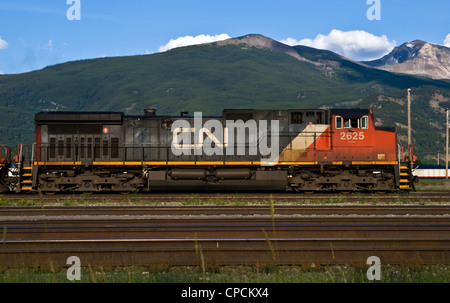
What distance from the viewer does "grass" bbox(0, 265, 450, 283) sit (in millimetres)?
7252

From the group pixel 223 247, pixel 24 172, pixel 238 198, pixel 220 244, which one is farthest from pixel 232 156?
pixel 223 247

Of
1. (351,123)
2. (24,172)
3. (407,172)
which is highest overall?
(351,123)

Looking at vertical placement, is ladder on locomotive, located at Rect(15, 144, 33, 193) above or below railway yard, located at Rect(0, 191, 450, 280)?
above

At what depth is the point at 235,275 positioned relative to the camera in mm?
7727

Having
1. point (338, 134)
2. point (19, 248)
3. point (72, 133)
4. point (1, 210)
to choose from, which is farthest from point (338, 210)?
point (72, 133)

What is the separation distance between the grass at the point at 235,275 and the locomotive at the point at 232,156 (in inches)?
517

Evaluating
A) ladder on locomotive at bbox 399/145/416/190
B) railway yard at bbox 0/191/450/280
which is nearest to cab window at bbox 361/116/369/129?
ladder on locomotive at bbox 399/145/416/190

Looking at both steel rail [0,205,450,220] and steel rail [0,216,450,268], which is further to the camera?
steel rail [0,205,450,220]

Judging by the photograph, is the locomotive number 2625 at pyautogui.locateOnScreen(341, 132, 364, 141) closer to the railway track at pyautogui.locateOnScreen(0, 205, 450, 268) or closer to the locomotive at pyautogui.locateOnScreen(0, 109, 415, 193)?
the locomotive at pyautogui.locateOnScreen(0, 109, 415, 193)

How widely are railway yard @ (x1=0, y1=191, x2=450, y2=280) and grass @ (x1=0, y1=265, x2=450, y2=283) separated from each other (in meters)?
0.18

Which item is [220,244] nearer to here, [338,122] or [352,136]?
[338,122]

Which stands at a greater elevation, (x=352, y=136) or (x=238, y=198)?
A: (x=352, y=136)

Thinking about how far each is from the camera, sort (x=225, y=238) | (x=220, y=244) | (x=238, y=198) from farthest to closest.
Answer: (x=238, y=198) → (x=225, y=238) → (x=220, y=244)

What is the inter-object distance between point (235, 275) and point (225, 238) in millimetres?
2402
